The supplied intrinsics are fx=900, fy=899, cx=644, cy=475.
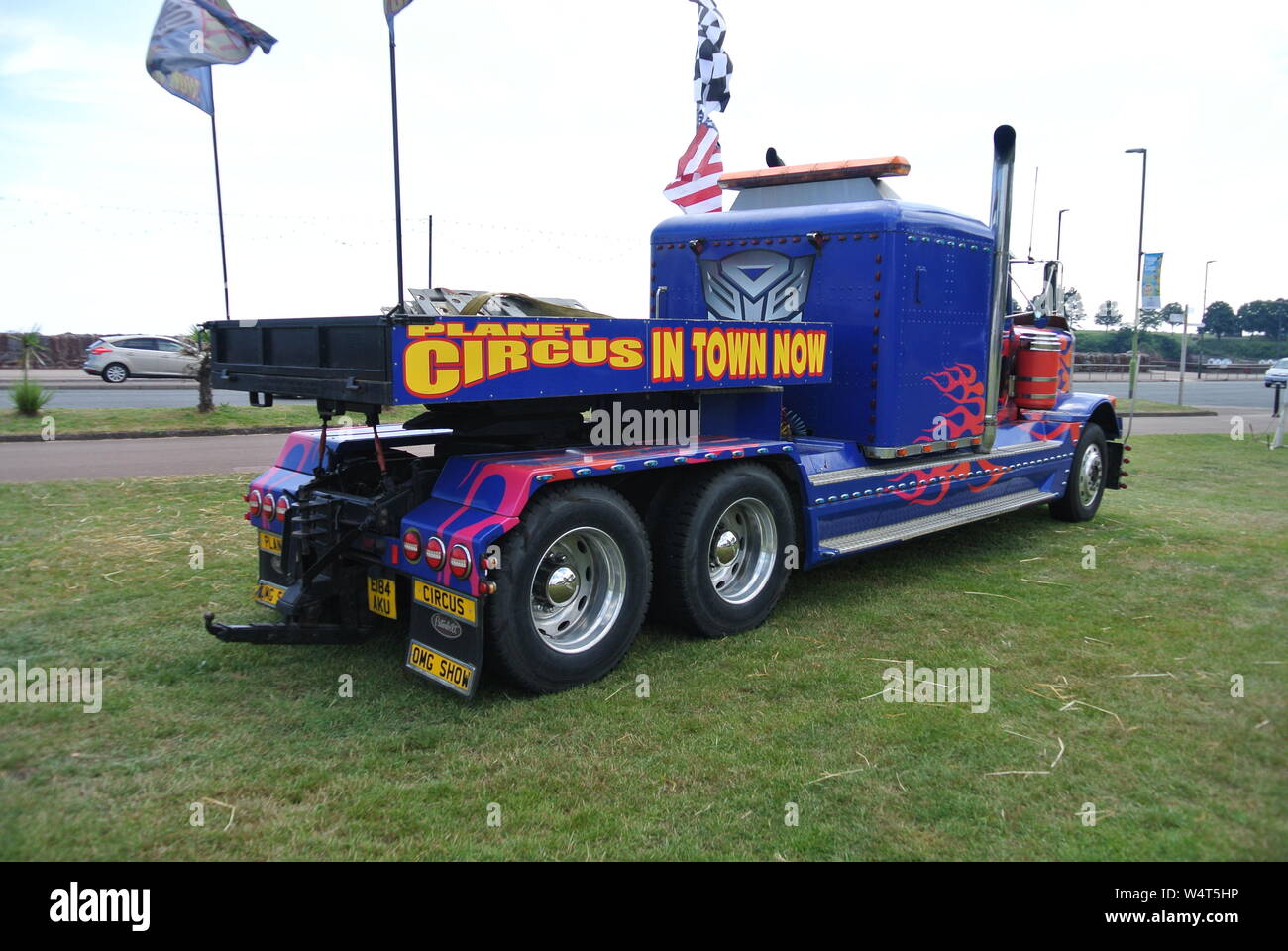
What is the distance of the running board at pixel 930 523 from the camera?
629cm

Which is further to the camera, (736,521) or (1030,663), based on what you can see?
(736,521)

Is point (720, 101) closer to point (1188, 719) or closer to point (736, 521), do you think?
point (736, 521)

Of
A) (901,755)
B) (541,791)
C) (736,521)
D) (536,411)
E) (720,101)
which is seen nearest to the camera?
(541,791)

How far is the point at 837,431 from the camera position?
6.69m

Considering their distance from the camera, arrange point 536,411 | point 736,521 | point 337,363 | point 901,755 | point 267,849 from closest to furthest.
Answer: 1. point 267,849
2. point 901,755
3. point 337,363
4. point 536,411
5. point 736,521

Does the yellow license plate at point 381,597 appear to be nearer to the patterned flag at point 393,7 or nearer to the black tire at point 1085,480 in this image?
the patterned flag at point 393,7

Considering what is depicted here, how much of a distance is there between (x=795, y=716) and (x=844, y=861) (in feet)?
3.92

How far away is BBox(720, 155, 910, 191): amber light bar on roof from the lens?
6.48 m

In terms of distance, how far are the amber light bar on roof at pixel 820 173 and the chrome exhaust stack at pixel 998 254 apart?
1039 millimetres

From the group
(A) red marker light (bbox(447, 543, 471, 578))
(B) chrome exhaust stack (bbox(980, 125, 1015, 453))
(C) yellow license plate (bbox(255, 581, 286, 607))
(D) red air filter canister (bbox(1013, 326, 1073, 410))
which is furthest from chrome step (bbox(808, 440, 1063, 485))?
(C) yellow license plate (bbox(255, 581, 286, 607))

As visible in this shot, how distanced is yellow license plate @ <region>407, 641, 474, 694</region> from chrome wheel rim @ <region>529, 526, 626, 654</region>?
0.44 meters

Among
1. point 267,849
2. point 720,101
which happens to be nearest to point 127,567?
point 267,849

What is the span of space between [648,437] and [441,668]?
6.13 ft

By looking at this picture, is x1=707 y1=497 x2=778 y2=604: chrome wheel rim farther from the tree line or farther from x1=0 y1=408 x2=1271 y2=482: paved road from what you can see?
the tree line
